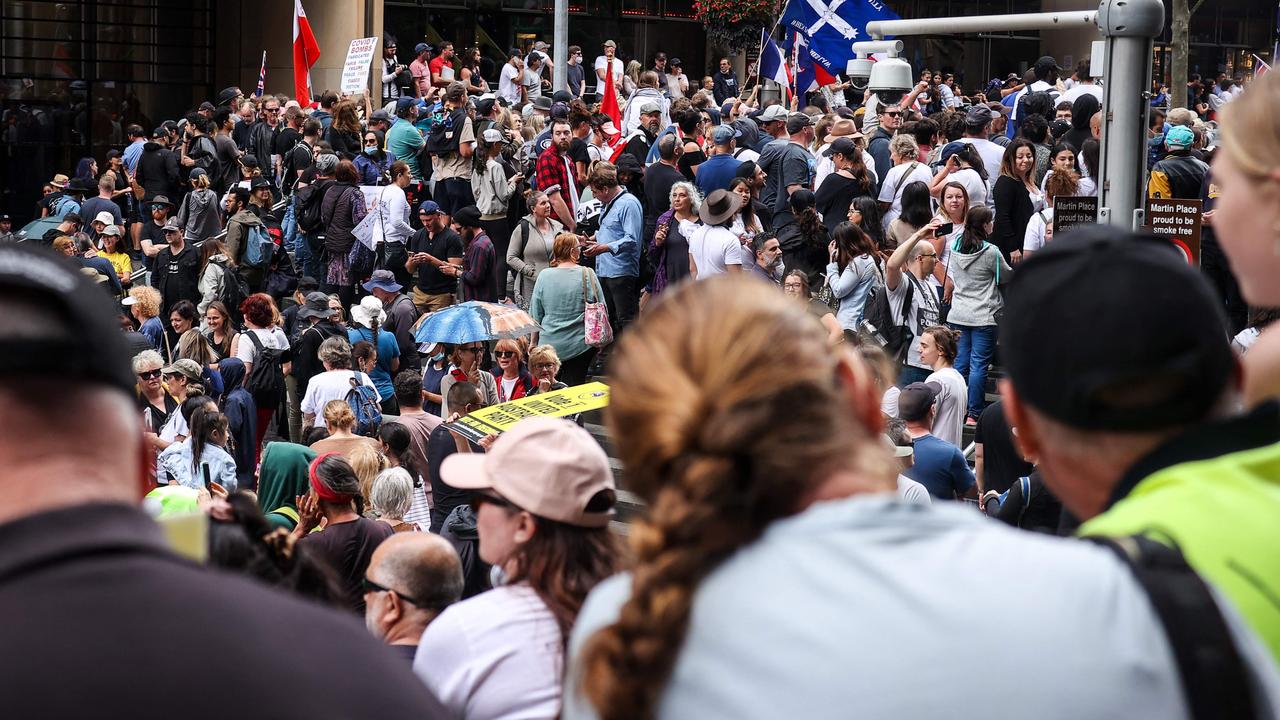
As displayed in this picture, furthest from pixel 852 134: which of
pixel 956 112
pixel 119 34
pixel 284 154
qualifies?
pixel 119 34

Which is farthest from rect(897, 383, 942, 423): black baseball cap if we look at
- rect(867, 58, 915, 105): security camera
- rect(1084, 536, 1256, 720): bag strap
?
rect(1084, 536, 1256, 720): bag strap

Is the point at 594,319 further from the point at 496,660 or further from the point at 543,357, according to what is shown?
the point at 496,660

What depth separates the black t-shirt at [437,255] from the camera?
13742 millimetres

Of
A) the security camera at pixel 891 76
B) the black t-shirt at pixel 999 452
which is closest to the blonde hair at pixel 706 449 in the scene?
the black t-shirt at pixel 999 452

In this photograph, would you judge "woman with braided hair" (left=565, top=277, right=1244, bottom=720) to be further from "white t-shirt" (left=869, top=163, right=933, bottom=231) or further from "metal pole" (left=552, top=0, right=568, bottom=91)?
"metal pole" (left=552, top=0, right=568, bottom=91)

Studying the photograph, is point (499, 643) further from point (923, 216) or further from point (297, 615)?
point (923, 216)

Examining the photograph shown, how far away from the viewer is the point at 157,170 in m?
19.0

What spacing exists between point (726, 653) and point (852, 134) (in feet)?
39.0

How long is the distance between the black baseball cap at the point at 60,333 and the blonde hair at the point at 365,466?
597 cm

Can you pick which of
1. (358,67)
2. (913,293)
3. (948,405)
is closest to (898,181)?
(913,293)

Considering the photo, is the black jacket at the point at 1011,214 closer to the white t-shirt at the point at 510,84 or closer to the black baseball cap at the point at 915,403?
the black baseball cap at the point at 915,403

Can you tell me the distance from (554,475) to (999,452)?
16.2 feet

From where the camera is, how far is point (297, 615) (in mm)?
1587

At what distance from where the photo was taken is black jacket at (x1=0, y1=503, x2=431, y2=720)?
146cm
